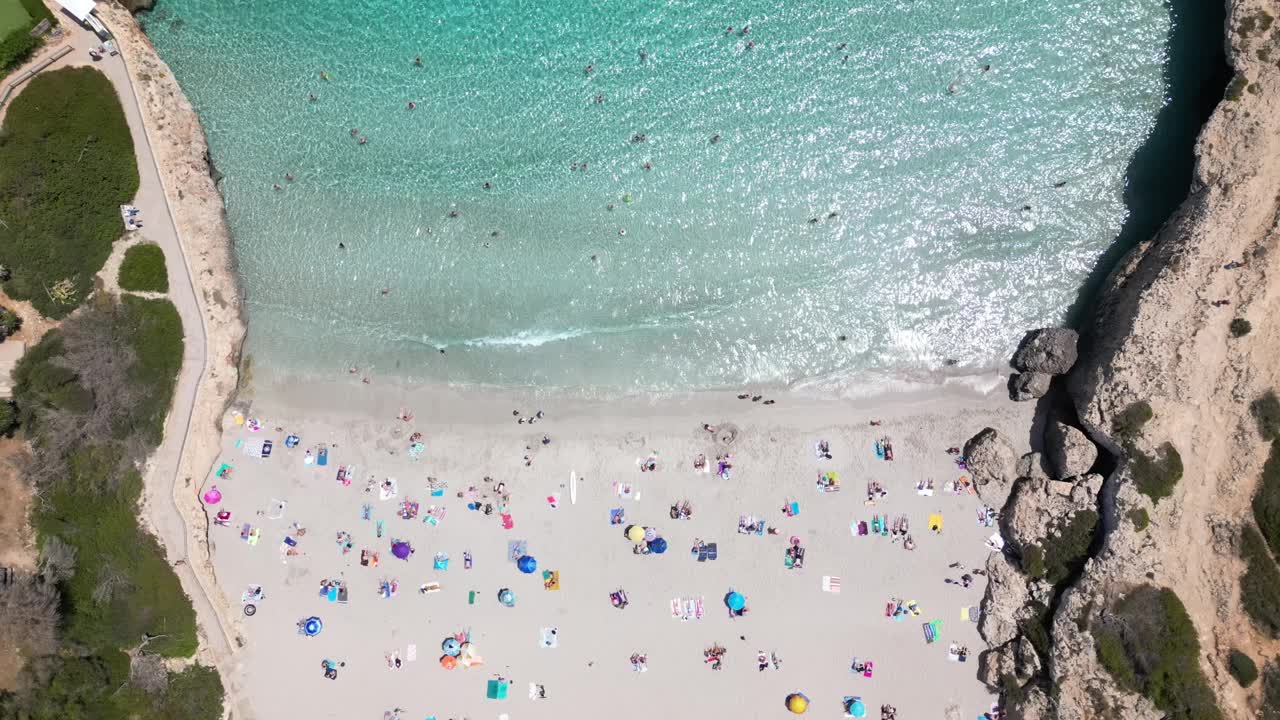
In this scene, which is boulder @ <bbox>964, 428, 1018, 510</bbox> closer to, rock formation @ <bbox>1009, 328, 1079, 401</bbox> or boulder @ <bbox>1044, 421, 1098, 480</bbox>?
boulder @ <bbox>1044, 421, 1098, 480</bbox>

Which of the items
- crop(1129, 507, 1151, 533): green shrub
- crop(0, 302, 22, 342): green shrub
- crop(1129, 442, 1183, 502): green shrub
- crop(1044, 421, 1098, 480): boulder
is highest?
crop(0, 302, 22, 342): green shrub

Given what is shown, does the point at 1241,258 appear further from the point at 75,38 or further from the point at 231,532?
the point at 75,38

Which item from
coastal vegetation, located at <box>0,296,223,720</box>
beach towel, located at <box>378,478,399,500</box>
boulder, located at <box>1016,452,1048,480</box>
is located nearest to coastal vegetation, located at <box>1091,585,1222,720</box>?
boulder, located at <box>1016,452,1048,480</box>

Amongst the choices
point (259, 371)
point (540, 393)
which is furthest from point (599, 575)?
point (259, 371)

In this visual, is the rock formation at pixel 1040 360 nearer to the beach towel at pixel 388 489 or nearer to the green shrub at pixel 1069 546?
the green shrub at pixel 1069 546

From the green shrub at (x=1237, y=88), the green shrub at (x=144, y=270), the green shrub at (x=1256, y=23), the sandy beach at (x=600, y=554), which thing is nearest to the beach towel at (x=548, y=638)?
the sandy beach at (x=600, y=554)

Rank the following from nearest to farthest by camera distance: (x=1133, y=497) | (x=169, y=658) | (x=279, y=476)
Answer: (x=1133, y=497) → (x=169, y=658) → (x=279, y=476)
